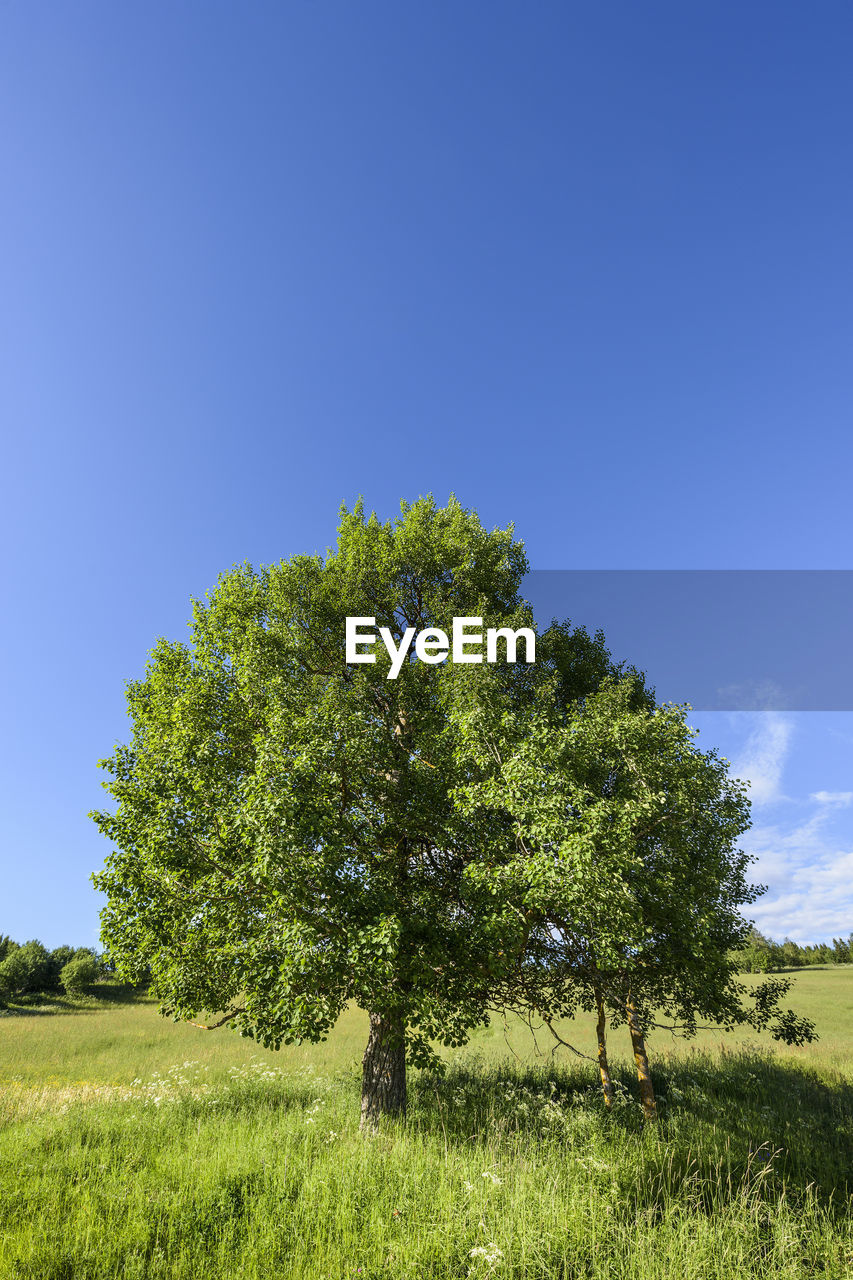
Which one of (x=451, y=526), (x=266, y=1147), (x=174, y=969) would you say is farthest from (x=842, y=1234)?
(x=451, y=526)

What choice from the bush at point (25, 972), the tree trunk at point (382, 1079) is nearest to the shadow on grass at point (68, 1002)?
the bush at point (25, 972)

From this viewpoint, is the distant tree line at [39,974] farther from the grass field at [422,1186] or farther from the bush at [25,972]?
the grass field at [422,1186]

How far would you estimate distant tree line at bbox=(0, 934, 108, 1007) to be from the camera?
55.7 meters

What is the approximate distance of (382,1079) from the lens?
1300 centimetres

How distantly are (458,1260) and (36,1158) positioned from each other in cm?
766

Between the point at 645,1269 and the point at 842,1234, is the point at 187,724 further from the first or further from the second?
the point at 842,1234

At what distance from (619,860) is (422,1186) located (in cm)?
570

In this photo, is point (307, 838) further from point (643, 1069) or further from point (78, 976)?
point (78, 976)

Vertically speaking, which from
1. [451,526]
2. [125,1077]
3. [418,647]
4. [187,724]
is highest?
[451,526]

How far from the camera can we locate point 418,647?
53.6 ft

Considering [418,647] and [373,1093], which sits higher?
[418,647]

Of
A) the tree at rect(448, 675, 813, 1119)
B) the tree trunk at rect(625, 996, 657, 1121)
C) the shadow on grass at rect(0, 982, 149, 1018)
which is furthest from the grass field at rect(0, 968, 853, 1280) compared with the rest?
the shadow on grass at rect(0, 982, 149, 1018)

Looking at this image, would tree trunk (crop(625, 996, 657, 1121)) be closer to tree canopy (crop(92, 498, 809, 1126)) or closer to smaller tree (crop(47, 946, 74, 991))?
tree canopy (crop(92, 498, 809, 1126))

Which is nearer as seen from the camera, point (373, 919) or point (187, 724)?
point (373, 919)
